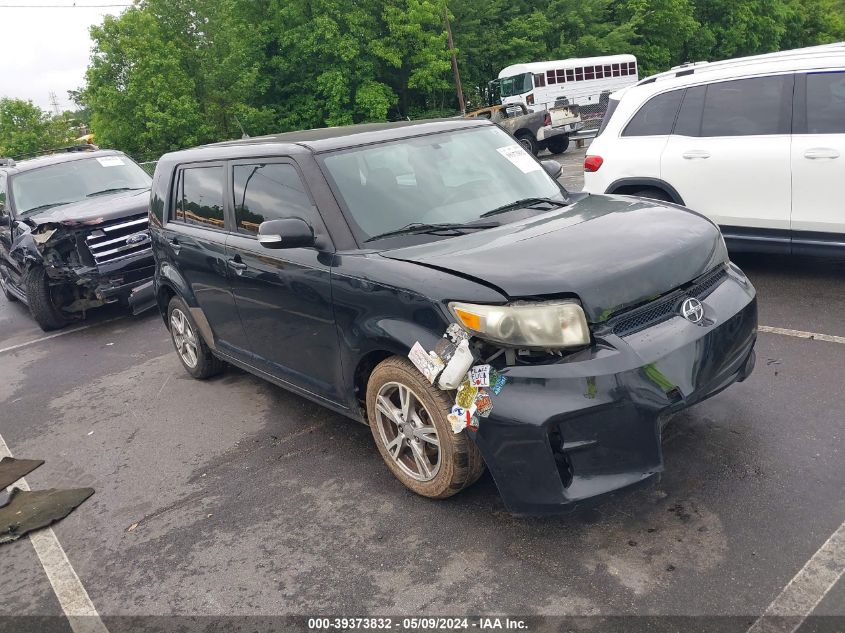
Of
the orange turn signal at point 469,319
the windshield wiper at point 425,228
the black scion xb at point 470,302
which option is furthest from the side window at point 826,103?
the orange turn signal at point 469,319

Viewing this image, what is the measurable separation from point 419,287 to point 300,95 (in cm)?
3929

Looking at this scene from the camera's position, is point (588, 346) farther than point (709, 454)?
No

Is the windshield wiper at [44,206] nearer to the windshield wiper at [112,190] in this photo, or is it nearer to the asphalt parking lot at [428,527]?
the windshield wiper at [112,190]

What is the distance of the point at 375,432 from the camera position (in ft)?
12.5

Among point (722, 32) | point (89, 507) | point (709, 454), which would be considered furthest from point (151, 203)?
point (722, 32)

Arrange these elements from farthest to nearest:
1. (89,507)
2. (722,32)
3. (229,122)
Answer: (722,32)
(229,122)
(89,507)

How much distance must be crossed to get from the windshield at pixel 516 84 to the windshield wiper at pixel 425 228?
29206 mm

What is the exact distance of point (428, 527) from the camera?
346 centimetres

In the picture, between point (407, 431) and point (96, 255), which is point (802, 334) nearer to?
point (407, 431)

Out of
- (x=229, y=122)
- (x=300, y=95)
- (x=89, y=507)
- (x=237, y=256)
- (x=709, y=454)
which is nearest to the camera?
(x=709, y=454)

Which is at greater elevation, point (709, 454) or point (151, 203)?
point (151, 203)

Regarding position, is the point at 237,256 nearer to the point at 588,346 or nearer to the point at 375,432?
the point at 375,432

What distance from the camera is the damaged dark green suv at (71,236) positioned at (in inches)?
334

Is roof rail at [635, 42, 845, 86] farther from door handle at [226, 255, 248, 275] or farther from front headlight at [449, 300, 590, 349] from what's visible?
Result: door handle at [226, 255, 248, 275]
